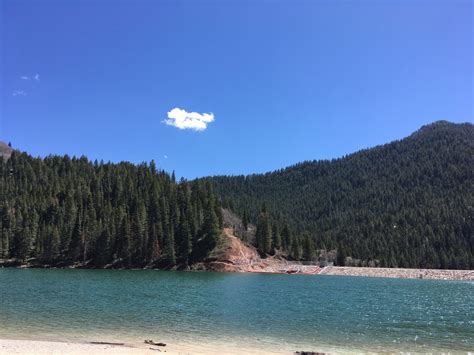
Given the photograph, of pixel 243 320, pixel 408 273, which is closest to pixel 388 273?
pixel 408 273

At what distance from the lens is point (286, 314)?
44.9 meters

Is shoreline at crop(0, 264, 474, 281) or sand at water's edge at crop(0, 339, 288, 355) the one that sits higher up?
sand at water's edge at crop(0, 339, 288, 355)

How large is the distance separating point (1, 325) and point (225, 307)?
23.4m

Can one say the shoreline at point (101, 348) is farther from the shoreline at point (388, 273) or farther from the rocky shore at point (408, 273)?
the rocky shore at point (408, 273)

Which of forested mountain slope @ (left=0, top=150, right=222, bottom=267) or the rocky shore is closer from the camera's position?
the rocky shore

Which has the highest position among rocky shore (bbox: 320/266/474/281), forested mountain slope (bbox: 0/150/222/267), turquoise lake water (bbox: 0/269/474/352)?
forested mountain slope (bbox: 0/150/222/267)

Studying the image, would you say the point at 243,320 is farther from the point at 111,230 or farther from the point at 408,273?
the point at 111,230

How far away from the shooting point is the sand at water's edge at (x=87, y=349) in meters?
24.6

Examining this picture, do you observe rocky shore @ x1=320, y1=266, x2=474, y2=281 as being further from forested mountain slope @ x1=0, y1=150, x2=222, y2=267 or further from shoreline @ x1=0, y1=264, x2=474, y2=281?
forested mountain slope @ x1=0, y1=150, x2=222, y2=267

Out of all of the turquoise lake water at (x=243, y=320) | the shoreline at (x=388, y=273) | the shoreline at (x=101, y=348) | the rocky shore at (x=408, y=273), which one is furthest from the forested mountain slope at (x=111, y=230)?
the shoreline at (x=101, y=348)

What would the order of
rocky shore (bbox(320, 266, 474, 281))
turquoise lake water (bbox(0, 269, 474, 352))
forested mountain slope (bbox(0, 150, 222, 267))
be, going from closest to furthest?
turquoise lake water (bbox(0, 269, 474, 352)), rocky shore (bbox(320, 266, 474, 281)), forested mountain slope (bbox(0, 150, 222, 267))

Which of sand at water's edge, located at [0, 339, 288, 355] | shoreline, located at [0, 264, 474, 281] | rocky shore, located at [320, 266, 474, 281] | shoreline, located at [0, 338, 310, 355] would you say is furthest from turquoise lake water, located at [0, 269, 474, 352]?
rocky shore, located at [320, 266, 474, 281]

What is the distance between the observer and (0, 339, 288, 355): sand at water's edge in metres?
24.6

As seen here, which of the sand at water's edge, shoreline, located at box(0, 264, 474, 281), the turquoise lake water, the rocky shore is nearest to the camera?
the sand at water's edge
